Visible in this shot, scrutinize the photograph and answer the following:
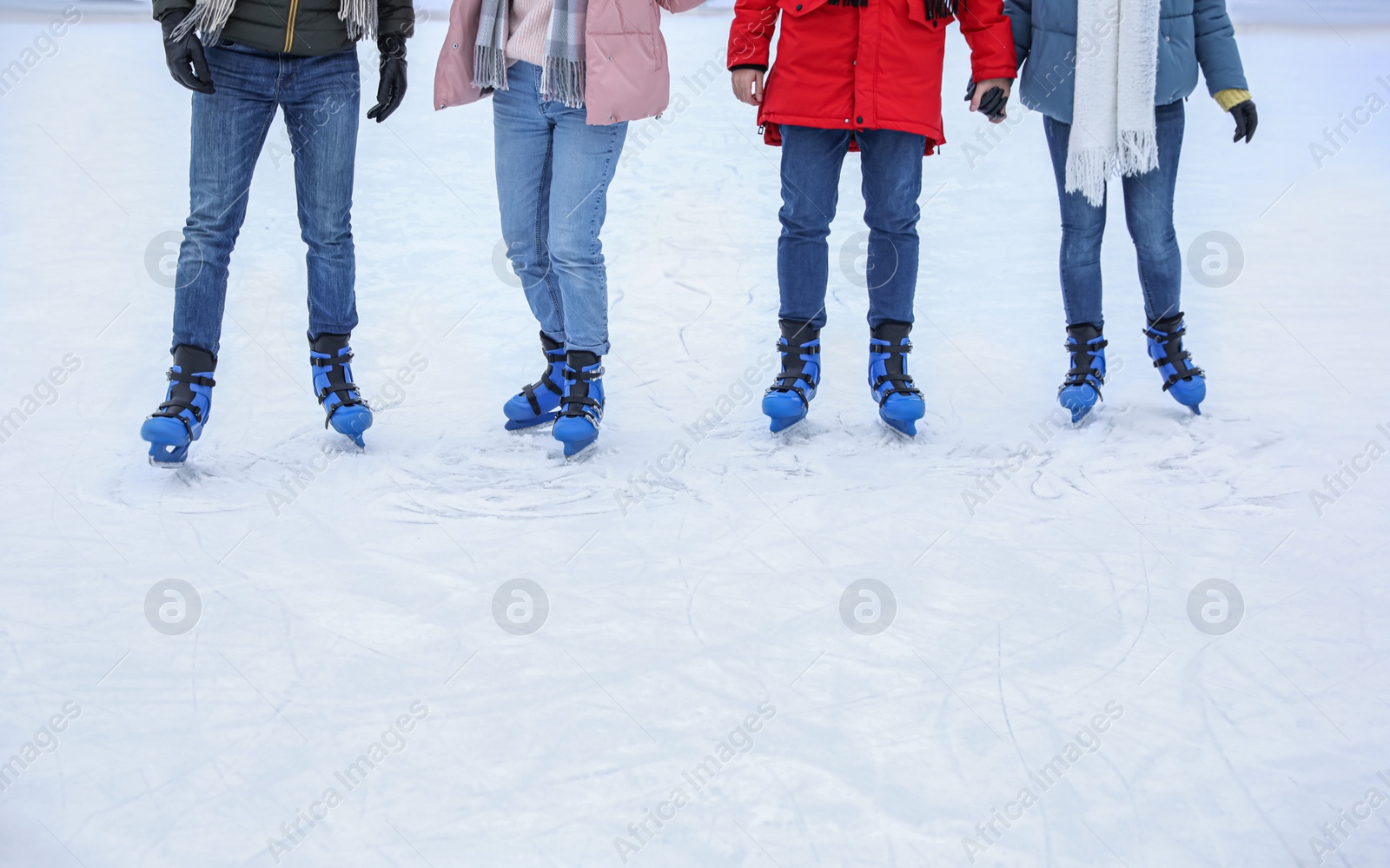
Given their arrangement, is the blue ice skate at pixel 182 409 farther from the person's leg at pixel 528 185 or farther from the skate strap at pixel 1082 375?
the skate strap at pixel 1082 375

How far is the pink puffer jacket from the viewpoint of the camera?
7.61 feet

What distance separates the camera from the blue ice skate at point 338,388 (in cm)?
245

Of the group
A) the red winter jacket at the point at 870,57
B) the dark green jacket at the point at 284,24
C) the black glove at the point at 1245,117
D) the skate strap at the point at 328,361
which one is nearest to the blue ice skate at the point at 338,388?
the skate strap at the point at 328,361

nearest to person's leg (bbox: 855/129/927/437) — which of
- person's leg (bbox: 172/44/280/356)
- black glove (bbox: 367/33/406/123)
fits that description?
black glove (bbox: 367/33/406/123)

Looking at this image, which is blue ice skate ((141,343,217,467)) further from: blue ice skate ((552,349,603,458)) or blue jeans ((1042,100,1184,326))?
blue jeans ((1042,100,1184,326))

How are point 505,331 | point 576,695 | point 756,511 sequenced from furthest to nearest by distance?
1. point 505,331
2. point 756,511
3. point 576,695

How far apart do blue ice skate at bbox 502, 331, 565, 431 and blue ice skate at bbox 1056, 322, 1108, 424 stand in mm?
1060

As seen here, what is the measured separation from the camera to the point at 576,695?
166 cm

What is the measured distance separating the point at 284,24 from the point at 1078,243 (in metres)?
1.63

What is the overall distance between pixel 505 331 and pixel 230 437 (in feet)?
2.85

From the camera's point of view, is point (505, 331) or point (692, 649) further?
point (505, 331)

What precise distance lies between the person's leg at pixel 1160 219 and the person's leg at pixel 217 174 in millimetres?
1716

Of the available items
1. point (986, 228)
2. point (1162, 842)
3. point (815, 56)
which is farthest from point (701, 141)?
point (1162, 842)

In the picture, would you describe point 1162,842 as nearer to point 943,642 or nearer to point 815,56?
point 943,642
